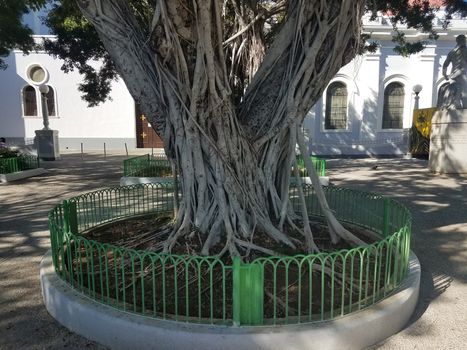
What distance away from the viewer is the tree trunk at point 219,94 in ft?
14.1

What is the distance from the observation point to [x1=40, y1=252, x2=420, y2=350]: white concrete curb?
2.98 m

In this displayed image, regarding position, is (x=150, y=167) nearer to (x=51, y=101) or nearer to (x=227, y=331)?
(x=227, y=331)

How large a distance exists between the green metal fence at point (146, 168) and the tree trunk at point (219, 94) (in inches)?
257

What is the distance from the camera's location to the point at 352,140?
70.3 feet

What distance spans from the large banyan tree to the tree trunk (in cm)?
1

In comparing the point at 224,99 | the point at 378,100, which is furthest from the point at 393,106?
the point at 224,99

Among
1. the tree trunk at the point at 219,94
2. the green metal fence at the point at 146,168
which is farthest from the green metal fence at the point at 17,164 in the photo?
the tree trunk at the point at 219,94

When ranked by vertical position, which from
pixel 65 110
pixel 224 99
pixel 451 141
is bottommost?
pixel 451 141

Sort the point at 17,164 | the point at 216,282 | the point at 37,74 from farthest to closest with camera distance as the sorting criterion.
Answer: the point at 37,74 < the point at 17,164 < the point at 216,282

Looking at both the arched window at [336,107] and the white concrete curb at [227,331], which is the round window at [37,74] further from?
the white concrete curb at [227,331]

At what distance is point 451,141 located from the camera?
40.0ft

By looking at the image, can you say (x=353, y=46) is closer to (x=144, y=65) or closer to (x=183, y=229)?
(x=144, y=65)

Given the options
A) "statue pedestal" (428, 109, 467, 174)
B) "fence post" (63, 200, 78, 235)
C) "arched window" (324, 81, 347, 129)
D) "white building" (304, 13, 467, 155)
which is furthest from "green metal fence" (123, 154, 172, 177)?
"arched window" (324, 81, 347, 129)

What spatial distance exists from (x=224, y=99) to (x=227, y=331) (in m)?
2.54
